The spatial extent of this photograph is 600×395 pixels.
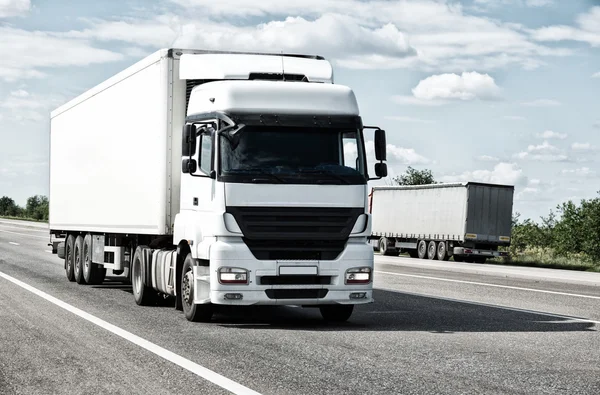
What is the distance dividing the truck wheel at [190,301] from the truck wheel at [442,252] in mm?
30943

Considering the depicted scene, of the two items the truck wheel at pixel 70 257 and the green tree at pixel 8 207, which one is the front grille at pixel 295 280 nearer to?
the truck wheel at pixel 70 257

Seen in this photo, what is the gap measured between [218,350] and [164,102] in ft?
16.7

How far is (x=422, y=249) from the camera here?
152ft

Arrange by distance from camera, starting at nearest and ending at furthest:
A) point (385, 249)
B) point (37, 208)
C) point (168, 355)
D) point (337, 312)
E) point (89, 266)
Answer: point (168, 355) → point (337, 312) → point (89, 266) → point (385, 249) → point (37, 208)

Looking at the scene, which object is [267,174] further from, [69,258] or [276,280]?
[69,258]

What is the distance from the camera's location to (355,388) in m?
8.14

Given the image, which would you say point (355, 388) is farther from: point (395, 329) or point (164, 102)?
point (164, 102)

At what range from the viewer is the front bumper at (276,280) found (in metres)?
12.5

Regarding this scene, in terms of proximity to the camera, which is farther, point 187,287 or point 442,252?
point 442,252

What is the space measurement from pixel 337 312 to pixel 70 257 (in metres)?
9.48

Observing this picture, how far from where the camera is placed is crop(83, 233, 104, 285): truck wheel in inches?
787

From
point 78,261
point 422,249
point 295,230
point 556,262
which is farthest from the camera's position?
point 422,249

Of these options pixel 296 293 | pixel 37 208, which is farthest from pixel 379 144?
pixel 37 208

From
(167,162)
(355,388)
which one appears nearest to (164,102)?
(167,162)
